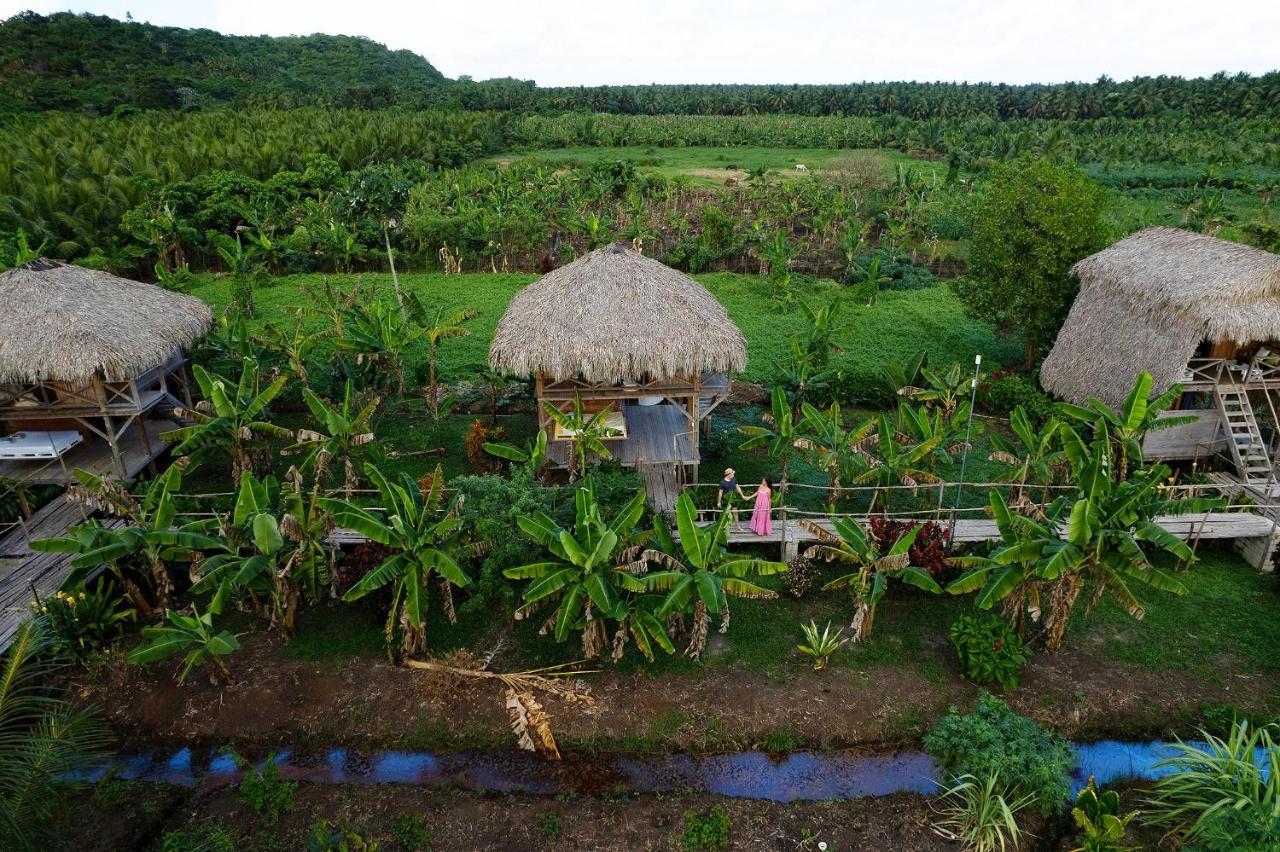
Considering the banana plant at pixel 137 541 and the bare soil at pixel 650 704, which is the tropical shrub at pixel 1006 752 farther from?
the banana plant at pixel 137 541

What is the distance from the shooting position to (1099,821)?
7562mm

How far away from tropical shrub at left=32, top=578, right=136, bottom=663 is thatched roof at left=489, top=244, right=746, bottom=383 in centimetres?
656

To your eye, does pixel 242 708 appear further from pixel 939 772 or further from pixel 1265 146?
pixel 1265 146

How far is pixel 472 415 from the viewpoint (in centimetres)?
1681

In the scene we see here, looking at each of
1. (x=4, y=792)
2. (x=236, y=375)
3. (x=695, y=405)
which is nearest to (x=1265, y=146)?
(x=695, y=405)

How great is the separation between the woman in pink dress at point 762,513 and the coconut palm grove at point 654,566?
0.07 m

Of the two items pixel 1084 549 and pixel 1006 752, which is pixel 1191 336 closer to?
pixel 1084 549

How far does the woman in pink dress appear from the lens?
1155cm

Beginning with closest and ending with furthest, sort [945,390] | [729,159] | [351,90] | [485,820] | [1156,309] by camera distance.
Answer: [485,820] < [1156,309] < [945,390] < [729,159] < [351,90]

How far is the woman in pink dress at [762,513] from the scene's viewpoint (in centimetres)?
1155

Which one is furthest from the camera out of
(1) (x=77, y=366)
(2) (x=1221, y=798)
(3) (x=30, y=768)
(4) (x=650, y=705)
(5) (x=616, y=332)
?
(5) (x=616, y=332)

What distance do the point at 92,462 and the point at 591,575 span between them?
10039mm

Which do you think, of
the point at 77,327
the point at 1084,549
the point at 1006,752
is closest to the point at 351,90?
the point at 77,327

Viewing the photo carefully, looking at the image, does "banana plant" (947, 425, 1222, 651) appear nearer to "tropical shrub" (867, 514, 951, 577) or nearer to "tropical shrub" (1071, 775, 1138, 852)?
"tropical shrub" (867, 514, 951, 577)
